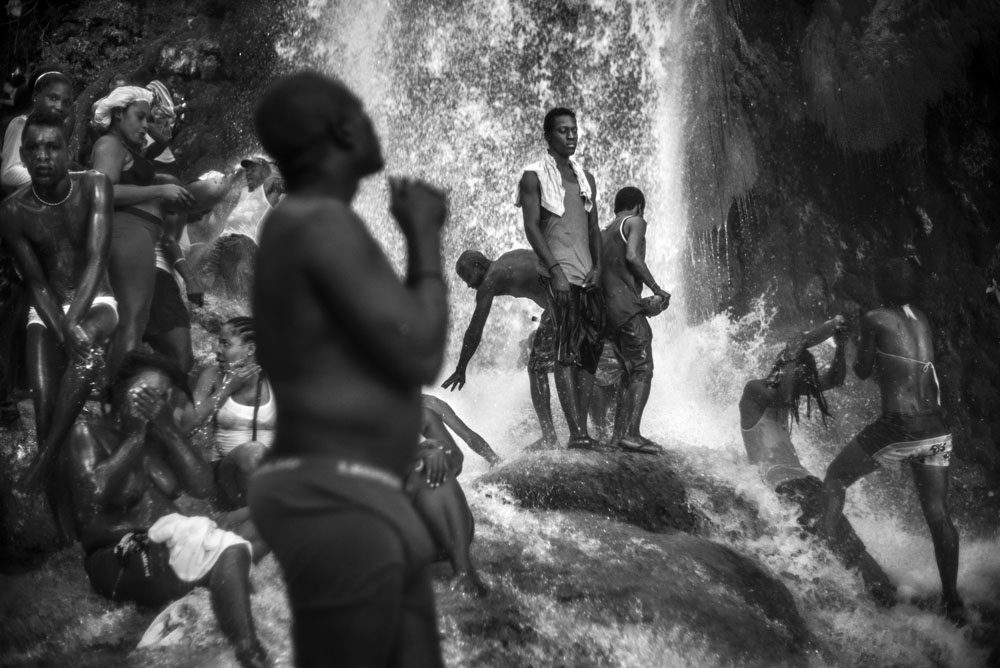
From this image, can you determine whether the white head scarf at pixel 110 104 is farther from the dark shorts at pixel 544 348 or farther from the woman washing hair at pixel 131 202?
the dark shorts at pixel 544 348

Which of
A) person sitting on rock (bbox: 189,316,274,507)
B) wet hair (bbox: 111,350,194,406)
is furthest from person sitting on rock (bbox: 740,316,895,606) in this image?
wet hair (bbox: 111,350,194,406)

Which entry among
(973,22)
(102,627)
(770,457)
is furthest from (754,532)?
(973,22)

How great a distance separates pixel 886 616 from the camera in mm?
6363

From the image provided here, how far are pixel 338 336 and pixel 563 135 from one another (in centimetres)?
483

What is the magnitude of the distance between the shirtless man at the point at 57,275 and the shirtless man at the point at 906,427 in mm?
4276

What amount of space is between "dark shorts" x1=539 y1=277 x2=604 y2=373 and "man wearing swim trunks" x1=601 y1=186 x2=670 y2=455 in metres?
0.17

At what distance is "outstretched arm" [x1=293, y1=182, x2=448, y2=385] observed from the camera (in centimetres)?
191

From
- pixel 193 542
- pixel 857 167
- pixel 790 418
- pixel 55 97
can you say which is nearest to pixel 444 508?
pixel 193 542

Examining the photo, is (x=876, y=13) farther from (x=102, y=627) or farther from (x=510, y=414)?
(x=102, y=627)

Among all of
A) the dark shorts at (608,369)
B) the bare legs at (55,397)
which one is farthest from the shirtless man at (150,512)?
the dark shorts at (608,369)

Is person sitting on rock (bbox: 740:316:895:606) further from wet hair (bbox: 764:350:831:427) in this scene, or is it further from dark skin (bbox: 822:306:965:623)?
dark skin (bbox: 822:306:965:623)

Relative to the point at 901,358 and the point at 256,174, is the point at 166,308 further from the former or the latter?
the point at 901,358

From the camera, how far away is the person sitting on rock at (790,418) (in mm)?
6816

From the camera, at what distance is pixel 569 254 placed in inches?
262
